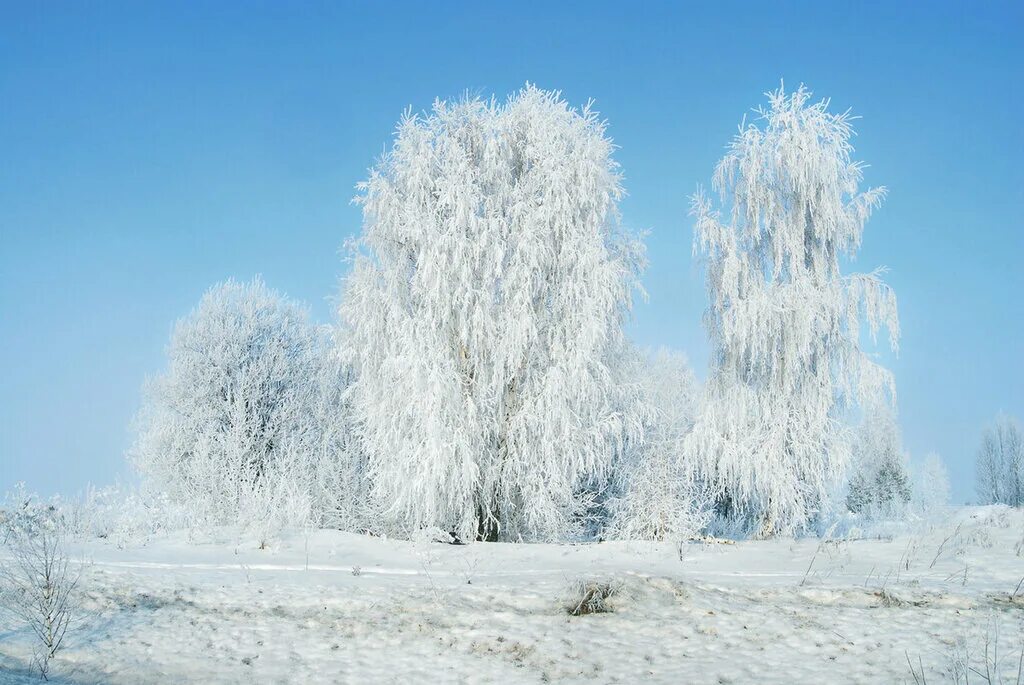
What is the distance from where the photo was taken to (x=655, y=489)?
17.3 m

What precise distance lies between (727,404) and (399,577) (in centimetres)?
1048

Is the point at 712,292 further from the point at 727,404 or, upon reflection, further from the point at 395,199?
the point at 395,199

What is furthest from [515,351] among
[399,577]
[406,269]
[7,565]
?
[7,565]

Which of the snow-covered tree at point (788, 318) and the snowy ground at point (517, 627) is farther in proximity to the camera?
the snow-covered tree at point (788, 318)

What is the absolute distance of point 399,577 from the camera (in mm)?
8328

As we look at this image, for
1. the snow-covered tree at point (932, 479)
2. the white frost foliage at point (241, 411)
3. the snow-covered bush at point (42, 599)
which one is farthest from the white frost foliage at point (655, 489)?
the snow-covered tree at point (932, 479)

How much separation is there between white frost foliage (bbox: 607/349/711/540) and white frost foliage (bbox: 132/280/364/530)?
6991mm

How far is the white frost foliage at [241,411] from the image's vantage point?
20.9 m

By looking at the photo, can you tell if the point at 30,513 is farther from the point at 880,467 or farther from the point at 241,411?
the point at 880,467

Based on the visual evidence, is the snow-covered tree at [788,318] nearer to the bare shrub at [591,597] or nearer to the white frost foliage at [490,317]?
the white frost foliage at [490,317]

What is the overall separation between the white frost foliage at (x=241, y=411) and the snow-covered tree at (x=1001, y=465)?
109 feet

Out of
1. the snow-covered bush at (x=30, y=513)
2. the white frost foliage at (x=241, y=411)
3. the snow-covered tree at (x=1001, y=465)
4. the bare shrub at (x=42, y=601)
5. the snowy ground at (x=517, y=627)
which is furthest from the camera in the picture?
the snow-covered tree at (x=1001, y=465)

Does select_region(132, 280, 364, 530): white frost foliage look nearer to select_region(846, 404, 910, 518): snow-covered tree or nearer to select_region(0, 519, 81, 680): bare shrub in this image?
select_region(0, 519, 81, 680): bare shrub

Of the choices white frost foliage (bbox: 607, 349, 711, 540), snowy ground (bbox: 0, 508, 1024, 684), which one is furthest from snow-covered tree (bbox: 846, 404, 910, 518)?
snowy ground (bbox: 0, 508, 1024, 684)
